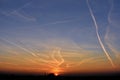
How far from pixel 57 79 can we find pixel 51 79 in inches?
87.2

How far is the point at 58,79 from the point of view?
240ft

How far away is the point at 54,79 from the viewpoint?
7281 centimetres

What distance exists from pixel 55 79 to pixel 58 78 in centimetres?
254

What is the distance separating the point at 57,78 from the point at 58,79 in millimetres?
1669

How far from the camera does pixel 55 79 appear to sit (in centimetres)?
7262

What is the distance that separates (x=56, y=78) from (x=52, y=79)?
2.23m

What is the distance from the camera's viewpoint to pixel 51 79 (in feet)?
237

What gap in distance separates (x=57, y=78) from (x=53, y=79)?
2.49 metres

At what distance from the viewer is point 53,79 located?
239ft

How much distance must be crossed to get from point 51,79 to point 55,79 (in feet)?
4.71

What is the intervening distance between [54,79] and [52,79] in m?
0.72

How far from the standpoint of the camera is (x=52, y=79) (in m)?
72.7

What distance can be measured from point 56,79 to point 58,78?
2535 mm

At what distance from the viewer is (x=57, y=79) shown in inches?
2874
